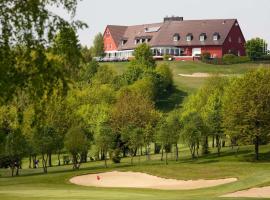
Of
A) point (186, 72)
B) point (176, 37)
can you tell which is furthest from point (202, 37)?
point (186, 72)

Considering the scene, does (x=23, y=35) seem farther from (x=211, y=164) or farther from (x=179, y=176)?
(x=211, y=164)

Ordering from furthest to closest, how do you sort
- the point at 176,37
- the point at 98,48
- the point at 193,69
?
the point at 98,48 < the point at 176,37 < the point at 193,69

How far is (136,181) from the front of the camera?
60062mm

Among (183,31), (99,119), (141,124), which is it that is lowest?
(141,124)

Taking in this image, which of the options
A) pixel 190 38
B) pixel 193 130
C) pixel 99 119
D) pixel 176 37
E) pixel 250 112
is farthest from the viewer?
pixel 176 37

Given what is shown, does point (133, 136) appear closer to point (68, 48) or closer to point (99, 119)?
point (99, 119)

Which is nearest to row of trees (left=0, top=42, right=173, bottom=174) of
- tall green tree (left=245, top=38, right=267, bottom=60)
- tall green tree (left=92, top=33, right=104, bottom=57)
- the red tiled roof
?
the red tiled roof

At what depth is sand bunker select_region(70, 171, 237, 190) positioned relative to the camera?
180 feet

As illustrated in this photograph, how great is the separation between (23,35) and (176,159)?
199ft

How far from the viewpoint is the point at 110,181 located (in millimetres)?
61094

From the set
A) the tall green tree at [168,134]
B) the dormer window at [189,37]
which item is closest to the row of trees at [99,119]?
the tall green tree at [168,134]

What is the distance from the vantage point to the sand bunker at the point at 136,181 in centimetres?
5500

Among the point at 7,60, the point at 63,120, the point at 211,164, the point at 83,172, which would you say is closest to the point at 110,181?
the point at 83,172

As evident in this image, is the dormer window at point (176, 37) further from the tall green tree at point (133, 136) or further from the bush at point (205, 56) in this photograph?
the tall green tree at point (133, 136)
